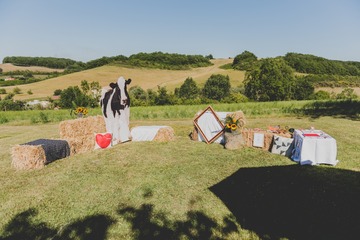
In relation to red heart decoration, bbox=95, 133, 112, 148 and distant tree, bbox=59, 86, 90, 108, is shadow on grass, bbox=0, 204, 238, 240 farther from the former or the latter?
distant tree, bbox=59, 86, 90, 108

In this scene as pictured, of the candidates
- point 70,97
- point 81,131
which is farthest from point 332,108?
point 70,97

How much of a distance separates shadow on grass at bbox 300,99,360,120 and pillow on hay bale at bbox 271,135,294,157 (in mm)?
14640

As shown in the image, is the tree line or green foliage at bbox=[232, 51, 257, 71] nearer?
green foliage at bbox=[232, 51, 257, 71]

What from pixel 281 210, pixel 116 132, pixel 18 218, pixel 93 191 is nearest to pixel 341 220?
pixel 281 210

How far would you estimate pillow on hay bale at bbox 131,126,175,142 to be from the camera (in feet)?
42.4

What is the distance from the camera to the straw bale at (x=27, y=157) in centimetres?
899

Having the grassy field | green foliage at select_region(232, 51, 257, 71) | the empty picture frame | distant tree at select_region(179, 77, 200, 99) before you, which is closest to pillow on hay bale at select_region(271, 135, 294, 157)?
the grassy field

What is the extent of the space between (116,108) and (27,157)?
177 inches

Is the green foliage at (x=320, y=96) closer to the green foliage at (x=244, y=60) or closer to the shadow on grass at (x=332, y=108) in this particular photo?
the shadow on grass at (x=332, y=108)

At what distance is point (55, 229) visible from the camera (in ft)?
18.3

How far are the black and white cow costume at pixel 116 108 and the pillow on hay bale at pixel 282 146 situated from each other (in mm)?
7201

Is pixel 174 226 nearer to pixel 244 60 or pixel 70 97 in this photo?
pixel 70 97

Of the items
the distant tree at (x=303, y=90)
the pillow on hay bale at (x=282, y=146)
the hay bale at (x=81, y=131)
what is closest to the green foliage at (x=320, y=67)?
the distant tree at (x=303, y=90)

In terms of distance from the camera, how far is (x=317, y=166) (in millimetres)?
9062
